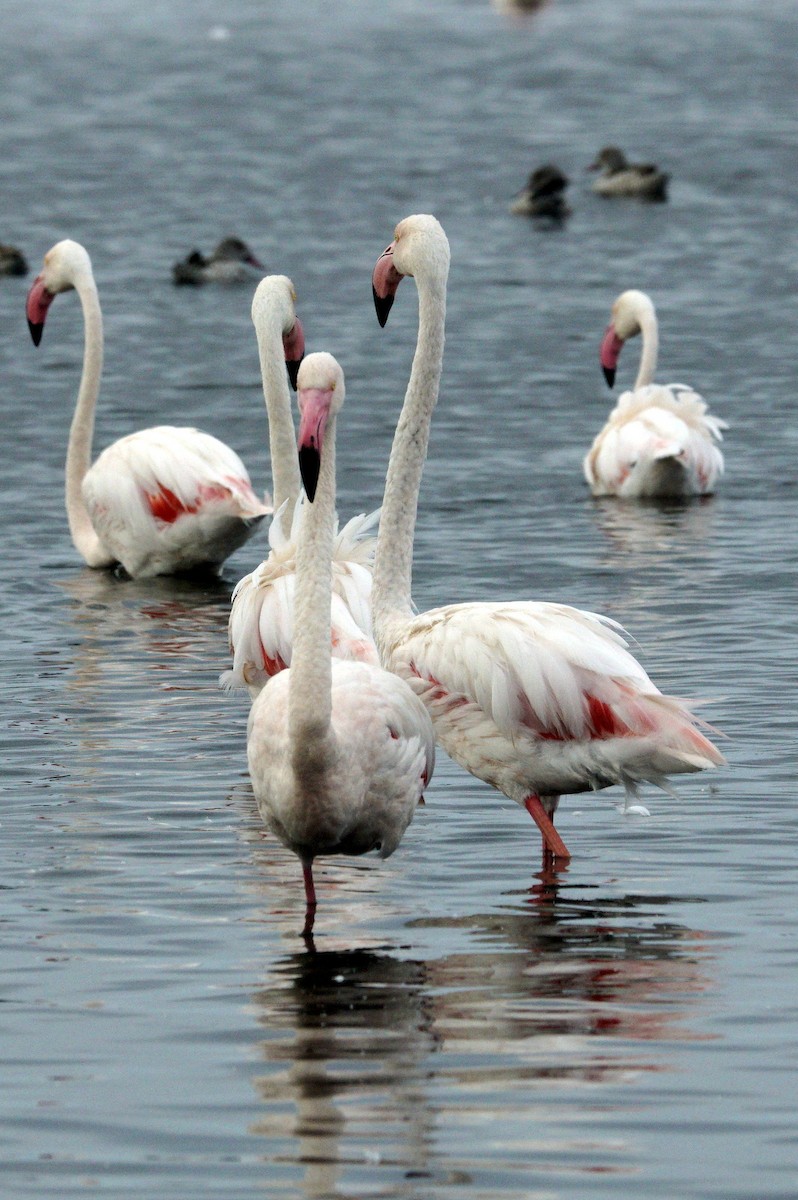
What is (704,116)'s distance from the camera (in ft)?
127

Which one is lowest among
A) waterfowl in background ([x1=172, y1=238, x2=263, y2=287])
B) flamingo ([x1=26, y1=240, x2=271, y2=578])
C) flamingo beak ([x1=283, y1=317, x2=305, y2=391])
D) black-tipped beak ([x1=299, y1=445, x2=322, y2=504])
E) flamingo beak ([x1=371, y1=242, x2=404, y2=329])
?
waterfowl in background ([x1=172, y1=238, x2=263, y2=287])

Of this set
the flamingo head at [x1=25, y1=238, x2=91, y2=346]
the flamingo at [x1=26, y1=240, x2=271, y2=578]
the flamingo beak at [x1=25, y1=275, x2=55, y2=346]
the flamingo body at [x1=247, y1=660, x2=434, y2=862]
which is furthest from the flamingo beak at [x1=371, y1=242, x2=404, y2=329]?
the flamingo beak at [x1=25, y1=275, x2=55, y2=346]

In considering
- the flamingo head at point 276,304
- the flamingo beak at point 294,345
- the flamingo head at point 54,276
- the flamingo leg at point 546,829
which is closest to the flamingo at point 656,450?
the flamingo head at point 54,276

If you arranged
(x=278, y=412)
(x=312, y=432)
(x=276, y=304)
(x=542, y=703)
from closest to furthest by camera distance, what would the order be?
(x=312, y=432) < (x=542, y=703) < (x=278, y=412) < (x=276, y=304)

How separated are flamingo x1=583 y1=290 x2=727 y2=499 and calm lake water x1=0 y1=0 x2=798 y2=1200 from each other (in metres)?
0.21

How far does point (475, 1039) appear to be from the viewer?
5914 mm

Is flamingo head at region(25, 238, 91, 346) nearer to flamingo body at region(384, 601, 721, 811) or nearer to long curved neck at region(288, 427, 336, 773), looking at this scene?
flamingo body at region(384, 601, 721, 811)

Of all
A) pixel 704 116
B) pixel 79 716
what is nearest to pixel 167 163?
pixel 704 116

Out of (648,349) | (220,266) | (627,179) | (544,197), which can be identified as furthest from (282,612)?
(627,179)

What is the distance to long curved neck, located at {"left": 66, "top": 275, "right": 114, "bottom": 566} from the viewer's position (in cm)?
1255

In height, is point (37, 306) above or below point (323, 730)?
below

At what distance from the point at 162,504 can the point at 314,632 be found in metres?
5.78

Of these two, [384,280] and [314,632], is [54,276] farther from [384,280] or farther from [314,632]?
[314,632]

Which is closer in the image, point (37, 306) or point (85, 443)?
point (85, 443)
